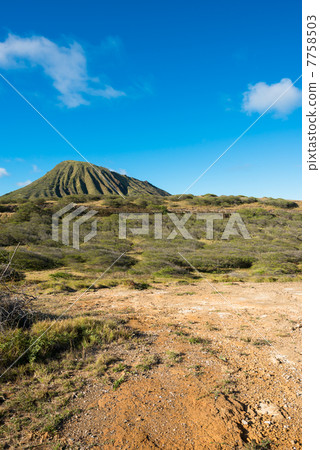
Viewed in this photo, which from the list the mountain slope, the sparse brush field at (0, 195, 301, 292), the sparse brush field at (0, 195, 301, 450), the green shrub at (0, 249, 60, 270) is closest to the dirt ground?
the sparse brush field at (0, 195, 301, 450)

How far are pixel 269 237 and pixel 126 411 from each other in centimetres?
3096

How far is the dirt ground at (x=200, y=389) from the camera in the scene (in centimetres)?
361

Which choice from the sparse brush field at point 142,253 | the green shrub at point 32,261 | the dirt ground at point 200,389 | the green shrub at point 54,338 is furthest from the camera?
the green shrub at point 32,261

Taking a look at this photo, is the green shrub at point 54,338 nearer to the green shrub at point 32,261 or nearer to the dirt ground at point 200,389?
the dirt ground at point 200,389

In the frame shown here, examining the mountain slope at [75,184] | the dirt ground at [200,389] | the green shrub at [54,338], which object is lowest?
the dirt ground at [200,389]

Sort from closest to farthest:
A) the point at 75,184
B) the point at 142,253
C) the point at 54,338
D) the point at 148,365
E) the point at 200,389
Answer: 1. the point at 200,389
2. the point at 148,365
3. the point at 54,338
4. the point at 142,253
5. the point at 75,184

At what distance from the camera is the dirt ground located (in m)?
3.61

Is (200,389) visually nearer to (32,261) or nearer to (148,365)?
(148,365)

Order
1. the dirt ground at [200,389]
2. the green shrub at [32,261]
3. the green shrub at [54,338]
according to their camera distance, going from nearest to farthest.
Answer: the dirt ground at [200,389]
the green shrub at [54,338]
the green shrub at [32,261]

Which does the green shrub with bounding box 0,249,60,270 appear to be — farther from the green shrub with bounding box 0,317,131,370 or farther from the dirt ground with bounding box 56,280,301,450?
the green shrub with bounding box 0,317,131,370

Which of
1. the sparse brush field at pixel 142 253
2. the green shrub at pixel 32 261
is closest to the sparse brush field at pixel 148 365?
the sparse brush field at pixel 142 253

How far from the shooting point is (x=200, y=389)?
4746 mm

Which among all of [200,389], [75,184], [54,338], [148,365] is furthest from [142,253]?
[75,184]

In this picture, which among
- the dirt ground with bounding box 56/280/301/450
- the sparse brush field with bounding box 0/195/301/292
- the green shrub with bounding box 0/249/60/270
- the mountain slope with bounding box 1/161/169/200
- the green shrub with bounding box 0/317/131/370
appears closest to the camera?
the dirt ground with bounding box 56/280/301/450
